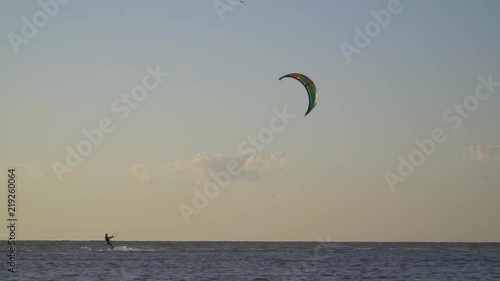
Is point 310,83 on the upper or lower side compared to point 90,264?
upper

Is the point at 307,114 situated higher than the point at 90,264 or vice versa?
the point at 307,114

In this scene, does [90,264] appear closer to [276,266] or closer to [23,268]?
[23,268]

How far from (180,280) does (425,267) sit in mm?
22913

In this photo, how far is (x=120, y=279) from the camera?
45500 mm

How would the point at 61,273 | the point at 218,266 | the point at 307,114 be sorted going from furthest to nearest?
the point at 218,266, the point at 61,273, the point at 307,114

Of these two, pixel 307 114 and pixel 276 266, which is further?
pixel 276 266

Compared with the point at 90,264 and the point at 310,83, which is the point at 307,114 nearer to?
the point at 310,83

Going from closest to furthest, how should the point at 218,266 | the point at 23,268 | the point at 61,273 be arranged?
the point at 61,273 → the point at 23,268 → the point at 218,266

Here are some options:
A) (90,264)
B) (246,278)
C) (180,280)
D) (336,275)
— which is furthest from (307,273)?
(90,264)

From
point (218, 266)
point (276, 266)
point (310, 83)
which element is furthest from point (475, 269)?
point (310, 83)

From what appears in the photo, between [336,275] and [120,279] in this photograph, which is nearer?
[120,279]

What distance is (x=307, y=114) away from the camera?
144 feet

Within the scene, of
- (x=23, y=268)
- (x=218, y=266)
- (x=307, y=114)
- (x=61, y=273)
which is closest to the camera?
(x=307, y=114)

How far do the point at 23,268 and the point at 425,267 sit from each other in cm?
2796
